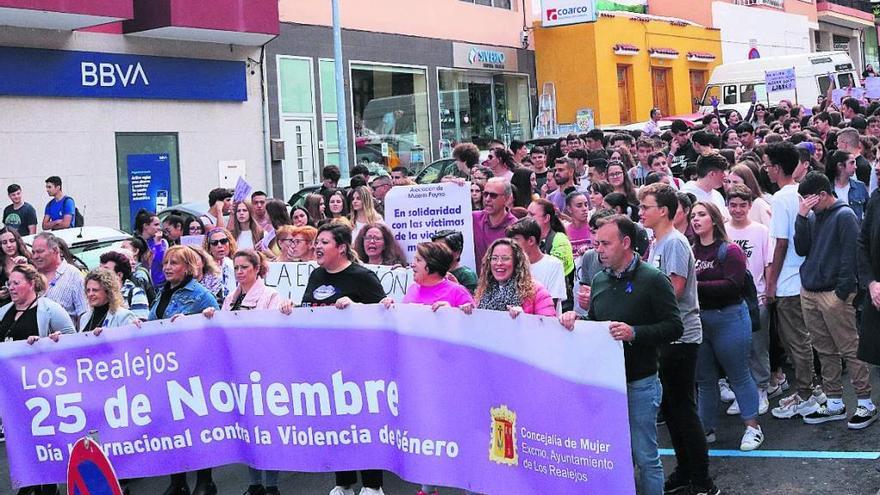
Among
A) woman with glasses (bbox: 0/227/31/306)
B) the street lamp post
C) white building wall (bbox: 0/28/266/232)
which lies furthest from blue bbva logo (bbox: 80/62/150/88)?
woman with glasses (bbox: 0/227/31/306)

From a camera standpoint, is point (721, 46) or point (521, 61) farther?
point (721, 46)

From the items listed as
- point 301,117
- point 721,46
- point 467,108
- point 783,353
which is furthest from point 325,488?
point 721,46

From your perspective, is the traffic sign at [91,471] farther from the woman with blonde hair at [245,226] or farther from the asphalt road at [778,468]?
the woman with blonde hair at [245,226]

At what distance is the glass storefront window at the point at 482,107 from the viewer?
31312mm

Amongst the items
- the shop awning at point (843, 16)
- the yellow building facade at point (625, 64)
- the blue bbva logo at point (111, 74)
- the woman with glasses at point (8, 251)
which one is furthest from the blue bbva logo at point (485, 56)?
the shop awning at point (843, 16)

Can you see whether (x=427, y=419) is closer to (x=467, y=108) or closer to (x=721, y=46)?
(x=467, y=108)

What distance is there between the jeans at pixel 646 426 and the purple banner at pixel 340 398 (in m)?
0.49

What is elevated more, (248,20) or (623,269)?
(248,20)

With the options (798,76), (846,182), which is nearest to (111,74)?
(846,182)

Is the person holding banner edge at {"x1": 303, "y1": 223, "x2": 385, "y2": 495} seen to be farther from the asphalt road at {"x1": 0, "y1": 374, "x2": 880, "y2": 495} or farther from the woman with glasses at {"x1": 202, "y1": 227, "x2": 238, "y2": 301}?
the woman with glasses at {"x1": 202, "y1": 227, "x2": 238, "y2": 301}

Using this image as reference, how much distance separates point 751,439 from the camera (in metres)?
7.90

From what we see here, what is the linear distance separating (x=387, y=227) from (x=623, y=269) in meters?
3.55

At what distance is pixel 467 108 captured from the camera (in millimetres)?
32312

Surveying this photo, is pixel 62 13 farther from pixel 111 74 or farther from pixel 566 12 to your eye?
pixel 566 12
